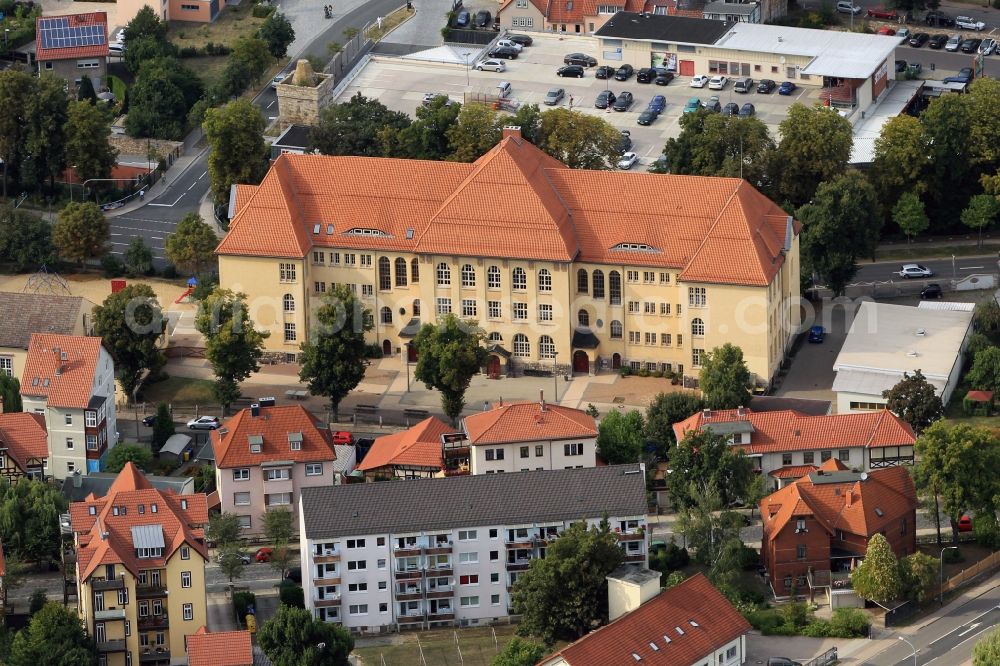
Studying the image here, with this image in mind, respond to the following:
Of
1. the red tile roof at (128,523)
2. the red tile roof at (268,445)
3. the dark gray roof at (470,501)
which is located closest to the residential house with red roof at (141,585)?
the red tile roof at (128,523)

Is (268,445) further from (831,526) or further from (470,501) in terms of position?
(831,526)

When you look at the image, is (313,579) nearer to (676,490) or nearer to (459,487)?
(459,487)

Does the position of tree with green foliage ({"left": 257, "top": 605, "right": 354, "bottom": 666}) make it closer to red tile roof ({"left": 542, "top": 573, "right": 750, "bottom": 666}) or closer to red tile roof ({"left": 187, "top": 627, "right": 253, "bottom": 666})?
red tile roof ({"left": 187, "top": 627, "right": 253, "bottom": 666})

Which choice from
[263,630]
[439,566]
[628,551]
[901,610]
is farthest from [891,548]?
[263,630]

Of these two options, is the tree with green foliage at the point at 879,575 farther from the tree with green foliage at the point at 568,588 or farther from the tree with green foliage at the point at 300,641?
the tree with green foliage at the point at 300,641

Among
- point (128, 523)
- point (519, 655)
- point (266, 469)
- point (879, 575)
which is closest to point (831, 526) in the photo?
point (879, 575)
